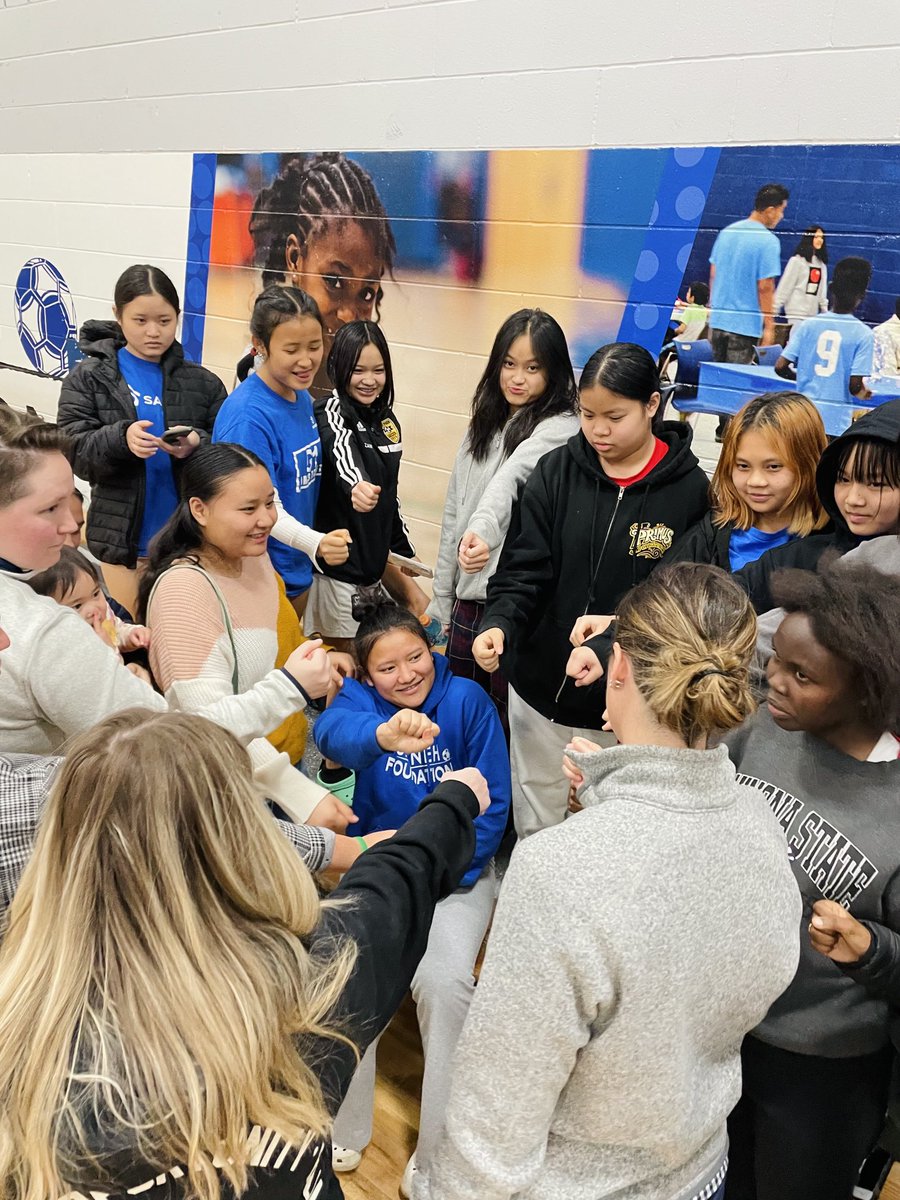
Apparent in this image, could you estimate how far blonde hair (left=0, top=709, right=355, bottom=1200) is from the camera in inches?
33.2

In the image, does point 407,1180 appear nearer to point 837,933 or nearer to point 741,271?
point 837,933

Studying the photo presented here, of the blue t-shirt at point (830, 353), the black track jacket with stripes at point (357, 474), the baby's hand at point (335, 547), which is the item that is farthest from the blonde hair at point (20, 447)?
the blue t-shirt at point (830, 353)

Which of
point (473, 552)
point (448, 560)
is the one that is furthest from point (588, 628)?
point (448, 560)

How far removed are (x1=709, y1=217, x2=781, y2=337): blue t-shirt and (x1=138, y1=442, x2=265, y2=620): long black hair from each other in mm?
1506

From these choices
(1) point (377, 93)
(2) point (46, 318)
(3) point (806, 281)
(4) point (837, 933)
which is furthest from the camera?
(2) point (46, 318)

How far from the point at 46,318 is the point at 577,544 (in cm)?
406

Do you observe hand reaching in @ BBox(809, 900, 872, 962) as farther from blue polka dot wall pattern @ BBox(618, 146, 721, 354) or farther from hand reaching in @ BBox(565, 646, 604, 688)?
blue polka dot wall pattern @ BBox(618, 146, 721, 354)

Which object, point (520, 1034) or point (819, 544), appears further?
point (819, 544)

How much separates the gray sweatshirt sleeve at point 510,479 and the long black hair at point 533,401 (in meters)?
0.05

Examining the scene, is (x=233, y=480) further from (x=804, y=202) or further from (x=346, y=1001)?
(x=804, y=202)

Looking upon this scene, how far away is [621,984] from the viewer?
1.04 meters

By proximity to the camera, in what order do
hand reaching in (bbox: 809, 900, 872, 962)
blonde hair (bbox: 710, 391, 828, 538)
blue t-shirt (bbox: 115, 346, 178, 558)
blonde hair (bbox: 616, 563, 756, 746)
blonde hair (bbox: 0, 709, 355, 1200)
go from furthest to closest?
blue t-shirt (bbox: 115, 346, 178, 558)
blonde hair (bbox: 710, 391, 828, 538)
hand reaching in (bbox: 809, 900, 872, 962)
blonde hair (bbox: 616, 563, 756, 746)
blonde hair (bbox: 0, 709, 355, 1200)

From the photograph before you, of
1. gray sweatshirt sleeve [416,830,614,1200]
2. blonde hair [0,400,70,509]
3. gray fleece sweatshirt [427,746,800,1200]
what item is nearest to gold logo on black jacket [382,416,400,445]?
blonde hair [0,400,70,509]

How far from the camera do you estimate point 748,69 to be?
8.23ft
